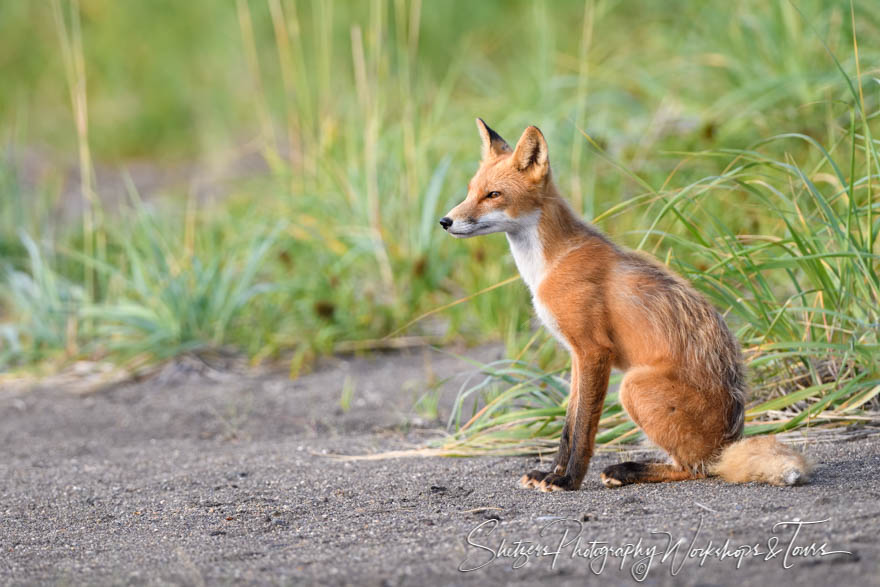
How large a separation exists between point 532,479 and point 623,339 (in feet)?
2.11

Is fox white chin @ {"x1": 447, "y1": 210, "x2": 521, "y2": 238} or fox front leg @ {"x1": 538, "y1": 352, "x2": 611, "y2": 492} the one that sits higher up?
fox white chin @ {"x1": 447, "y1": 210, "x2": 521, "y2": 238}

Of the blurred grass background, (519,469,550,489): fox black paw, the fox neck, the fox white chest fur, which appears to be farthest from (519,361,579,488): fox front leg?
the blurred grass background

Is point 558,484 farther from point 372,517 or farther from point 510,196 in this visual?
point 510,196

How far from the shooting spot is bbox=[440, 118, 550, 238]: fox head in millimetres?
3635

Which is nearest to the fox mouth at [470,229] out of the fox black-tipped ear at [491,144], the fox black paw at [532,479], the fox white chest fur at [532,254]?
the fox white chest fur at [532,254]

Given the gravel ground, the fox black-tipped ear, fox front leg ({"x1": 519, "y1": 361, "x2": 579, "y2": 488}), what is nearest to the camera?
the gravel ground

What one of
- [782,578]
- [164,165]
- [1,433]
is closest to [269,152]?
[1,433]

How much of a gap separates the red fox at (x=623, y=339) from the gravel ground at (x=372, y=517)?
129 mm

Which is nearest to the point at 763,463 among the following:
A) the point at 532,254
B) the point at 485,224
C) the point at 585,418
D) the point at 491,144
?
the point at 585,418

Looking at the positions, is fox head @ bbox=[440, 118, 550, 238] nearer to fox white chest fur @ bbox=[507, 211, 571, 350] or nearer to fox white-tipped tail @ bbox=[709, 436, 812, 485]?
fox white chest fur @ bbox=[507, 211, 571, 350]

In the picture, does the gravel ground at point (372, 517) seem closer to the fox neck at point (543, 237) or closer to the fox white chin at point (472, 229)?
the fox neck at point (543, 237)

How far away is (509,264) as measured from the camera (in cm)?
675

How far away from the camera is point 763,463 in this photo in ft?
10.6

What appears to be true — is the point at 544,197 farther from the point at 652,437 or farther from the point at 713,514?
the point at 713,514
